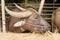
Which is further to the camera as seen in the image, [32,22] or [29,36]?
[32,22]

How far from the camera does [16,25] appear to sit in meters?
4.57

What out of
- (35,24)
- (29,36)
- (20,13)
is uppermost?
(20,13)

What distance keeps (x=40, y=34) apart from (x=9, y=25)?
97 cm

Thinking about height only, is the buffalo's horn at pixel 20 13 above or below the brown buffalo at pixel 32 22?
above

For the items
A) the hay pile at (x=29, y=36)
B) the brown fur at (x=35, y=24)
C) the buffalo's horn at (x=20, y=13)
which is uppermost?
the buffalo's horn at (x=20, y=13)

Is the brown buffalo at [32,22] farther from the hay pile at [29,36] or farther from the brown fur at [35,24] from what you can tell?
the hay pile at [29,36]

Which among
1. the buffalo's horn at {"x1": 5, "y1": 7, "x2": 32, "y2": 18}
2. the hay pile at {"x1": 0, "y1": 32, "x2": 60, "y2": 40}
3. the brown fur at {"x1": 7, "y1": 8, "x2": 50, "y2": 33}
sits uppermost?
the buffalo's horn at {"x1": 5, "y1": 7, "x2": 32, "y2": 18}

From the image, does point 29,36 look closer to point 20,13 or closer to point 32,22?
point 32,22

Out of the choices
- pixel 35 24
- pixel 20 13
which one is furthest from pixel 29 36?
pixel 20 13

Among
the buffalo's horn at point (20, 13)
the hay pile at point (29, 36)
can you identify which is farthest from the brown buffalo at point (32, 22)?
the hay pile at point (29, 36)

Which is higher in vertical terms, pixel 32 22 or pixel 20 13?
pixel 20 13

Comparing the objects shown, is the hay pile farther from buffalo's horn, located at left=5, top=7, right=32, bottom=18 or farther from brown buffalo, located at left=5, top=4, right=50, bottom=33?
buffalo's horn, located at left=5, top=7, right=32, bottom=18

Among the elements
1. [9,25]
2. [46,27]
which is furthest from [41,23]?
[9,25]

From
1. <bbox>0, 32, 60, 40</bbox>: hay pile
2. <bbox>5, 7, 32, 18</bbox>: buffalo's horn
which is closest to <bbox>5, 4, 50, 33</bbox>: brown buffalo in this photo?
<bbox>5, 7, 32, 18</bbox>: buffalo's horn
